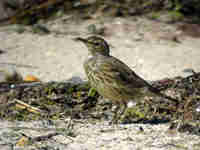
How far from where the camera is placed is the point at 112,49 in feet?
Result: 28.3

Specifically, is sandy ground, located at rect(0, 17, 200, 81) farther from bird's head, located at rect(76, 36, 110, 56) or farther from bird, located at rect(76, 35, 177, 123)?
bird, located at rect(76, 35, 177, 123)

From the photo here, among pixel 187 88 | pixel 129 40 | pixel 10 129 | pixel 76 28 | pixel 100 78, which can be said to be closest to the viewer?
pixel 10 129

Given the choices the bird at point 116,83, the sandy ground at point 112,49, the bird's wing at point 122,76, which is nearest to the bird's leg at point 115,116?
the bird at point 116,83

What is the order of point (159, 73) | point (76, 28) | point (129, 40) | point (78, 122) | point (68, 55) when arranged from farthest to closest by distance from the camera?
point (76, 28)
point (129, 40)
point (68, 55)
point (159, 73)
point (78, 122)

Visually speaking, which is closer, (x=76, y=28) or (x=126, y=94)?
(x=126, y=94)

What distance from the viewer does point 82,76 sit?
7535mm

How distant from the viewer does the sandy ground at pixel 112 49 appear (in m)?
7.76

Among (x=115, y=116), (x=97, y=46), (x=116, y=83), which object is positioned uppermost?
(x=97, y=46)

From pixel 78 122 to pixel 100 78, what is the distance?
70 centimetres

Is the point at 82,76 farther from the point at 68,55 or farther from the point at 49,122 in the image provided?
the point at 49,122

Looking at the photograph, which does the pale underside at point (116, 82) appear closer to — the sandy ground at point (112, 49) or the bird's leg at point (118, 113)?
the bird's leg at point (118, 113)

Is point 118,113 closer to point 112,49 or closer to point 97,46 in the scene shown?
point 97,46

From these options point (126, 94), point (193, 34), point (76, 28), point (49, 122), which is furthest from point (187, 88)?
point (76, 28)

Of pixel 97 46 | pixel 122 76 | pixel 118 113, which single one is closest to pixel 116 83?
pixel 122 76
